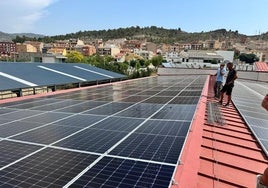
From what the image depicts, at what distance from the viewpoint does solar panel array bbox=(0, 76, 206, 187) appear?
3875mm

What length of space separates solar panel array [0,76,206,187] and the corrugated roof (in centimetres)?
24

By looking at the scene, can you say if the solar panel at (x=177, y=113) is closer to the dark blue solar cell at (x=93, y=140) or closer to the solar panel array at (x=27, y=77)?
the dark blue solar cell at (x=93, y=140)

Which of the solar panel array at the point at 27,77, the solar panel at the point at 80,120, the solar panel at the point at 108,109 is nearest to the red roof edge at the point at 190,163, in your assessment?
the solar panel at the point at 80,120

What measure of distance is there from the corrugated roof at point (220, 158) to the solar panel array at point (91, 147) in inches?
9.5

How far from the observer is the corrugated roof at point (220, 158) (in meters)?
4.55

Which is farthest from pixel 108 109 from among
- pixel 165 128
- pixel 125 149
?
pixel 125 149

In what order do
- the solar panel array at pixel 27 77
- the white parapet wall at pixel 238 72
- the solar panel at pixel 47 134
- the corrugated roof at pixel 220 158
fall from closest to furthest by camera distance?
the corrugated roof at pixel 220 158, the solar panel at pixel 47 134, the solar panel array at pixel 27 77, the white parapet wall at pixel 238 72

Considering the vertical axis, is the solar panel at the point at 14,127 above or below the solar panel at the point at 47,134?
below

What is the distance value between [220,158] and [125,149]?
2.32m

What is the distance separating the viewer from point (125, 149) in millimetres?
5086

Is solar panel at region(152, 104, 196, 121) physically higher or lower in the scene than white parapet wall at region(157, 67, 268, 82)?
higher

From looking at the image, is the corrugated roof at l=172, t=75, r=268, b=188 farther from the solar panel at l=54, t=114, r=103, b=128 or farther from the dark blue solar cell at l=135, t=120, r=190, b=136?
the solar panel at l=54, t=114, r=103, b=128

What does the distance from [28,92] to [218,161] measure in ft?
56.2

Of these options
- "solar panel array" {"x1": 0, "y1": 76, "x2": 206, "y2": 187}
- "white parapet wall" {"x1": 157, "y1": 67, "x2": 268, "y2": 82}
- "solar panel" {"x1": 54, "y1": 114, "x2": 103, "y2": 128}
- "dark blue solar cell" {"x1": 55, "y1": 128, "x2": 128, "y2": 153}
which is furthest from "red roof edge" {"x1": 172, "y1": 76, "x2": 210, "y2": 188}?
"white parapet wall" {"x1": 157, "y1": 67, "x2": 268, "y2": 82}
